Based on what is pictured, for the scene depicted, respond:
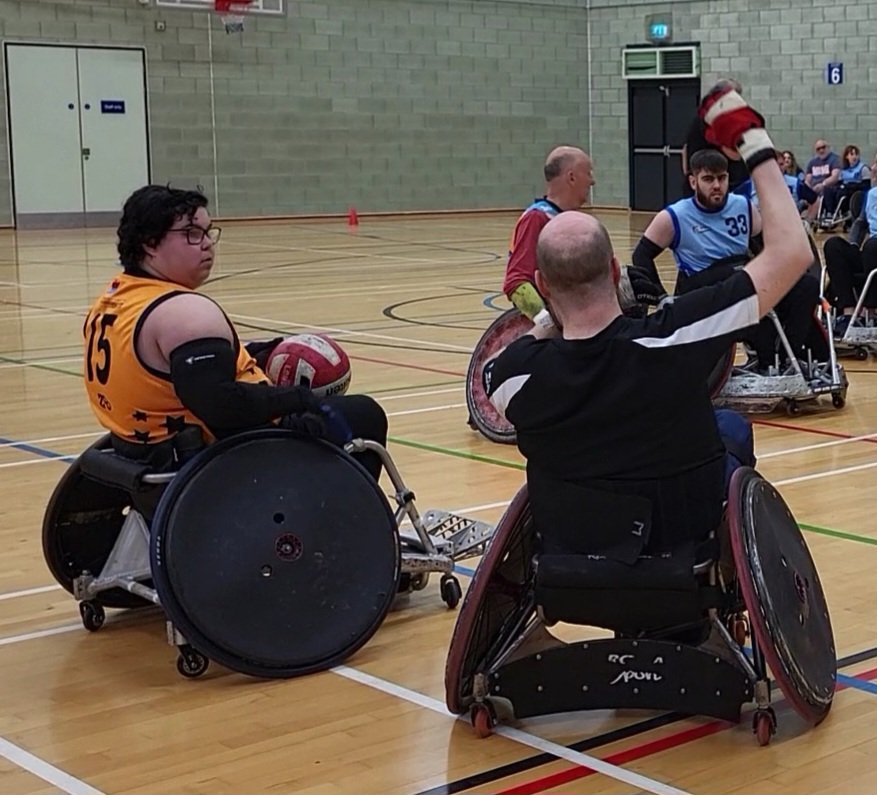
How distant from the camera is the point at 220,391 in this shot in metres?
3.93

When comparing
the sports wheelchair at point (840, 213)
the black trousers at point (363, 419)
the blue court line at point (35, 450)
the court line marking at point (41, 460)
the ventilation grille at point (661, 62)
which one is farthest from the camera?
the ventilation grille at point (661, 62)

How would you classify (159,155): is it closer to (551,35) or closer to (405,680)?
(551,35)

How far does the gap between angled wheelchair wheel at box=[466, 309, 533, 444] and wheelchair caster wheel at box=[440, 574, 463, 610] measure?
8.57 feet

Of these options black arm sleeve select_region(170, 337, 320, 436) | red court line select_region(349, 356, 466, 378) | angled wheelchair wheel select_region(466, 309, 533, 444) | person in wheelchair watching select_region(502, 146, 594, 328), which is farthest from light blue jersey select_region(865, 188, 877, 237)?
black arm sleeve select_region(170, 337, 320, 436)

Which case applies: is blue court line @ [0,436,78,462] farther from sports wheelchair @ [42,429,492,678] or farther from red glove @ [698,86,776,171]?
red glove @ [698,86,776,171]

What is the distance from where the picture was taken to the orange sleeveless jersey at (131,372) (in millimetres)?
4090

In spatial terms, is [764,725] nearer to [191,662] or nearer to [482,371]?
[191,662]

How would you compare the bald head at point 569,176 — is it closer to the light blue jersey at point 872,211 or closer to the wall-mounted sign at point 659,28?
the light blue jersey at point 872,211

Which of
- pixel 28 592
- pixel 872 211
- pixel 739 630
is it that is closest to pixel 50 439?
pixel 28 592

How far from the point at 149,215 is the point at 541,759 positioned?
179cm

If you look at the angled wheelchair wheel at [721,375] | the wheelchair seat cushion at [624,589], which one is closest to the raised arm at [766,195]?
the wheelchair seat cushion at [624,589]

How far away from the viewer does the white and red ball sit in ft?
15.1

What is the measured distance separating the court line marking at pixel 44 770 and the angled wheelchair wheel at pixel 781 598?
1460 mm

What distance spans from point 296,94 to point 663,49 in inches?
246
